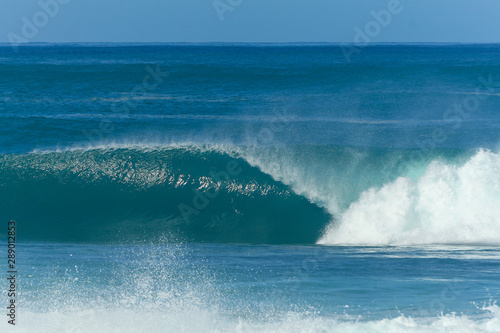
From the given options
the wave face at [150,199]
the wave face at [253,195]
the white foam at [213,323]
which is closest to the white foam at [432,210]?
the wave face at [253,195]

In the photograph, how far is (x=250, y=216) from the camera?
10.6 m

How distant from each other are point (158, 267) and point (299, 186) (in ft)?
15.9

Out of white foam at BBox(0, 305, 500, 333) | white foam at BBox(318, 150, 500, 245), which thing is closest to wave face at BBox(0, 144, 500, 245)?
white foam at BBox(318, 150, 500, 245)

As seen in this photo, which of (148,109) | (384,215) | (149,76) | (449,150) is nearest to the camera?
(384,215)

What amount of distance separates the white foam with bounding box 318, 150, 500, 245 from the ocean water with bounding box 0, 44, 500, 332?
0.11ft

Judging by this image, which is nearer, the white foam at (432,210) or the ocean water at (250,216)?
the ocean water at (250,216)

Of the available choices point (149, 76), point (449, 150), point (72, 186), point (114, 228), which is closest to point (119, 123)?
point (72, 186)

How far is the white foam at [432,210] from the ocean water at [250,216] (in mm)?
35

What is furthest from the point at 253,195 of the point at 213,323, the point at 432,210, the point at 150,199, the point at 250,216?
the point at 213,323

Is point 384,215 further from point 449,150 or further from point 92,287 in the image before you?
point 92,287

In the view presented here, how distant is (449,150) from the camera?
13.8 meters

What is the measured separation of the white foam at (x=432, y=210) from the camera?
948 cm

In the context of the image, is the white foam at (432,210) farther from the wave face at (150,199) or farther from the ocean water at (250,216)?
the wave face at (150,199)

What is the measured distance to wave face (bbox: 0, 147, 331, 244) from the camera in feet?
33.5
